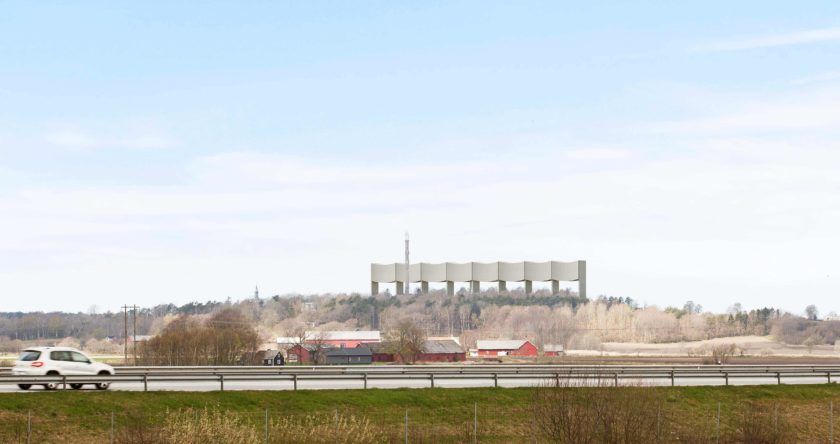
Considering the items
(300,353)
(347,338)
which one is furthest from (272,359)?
(347,338)

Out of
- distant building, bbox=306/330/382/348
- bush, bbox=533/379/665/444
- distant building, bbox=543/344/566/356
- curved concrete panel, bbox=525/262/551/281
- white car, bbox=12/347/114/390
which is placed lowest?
distant building, bbox=543/344/566/356

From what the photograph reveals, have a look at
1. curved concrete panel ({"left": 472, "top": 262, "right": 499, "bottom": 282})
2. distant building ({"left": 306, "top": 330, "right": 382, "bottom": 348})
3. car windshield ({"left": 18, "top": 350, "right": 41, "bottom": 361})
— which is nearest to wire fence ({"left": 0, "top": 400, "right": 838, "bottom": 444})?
car windshield ({"left": 18, "top": 350, "right": 41, "bottom": 361})

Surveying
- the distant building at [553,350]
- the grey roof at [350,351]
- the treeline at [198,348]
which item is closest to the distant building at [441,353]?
the grey roof at [350,351]

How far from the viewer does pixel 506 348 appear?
171375mm

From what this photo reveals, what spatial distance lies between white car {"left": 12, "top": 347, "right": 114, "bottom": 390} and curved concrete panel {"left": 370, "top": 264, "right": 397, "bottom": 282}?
9865 cm

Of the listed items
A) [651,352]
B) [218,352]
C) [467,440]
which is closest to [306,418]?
[467,440]

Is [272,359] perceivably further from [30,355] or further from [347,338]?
[30,355]

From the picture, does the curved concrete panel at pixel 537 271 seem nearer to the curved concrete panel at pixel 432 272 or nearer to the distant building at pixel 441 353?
the curved concrete panel at pixel 432 272

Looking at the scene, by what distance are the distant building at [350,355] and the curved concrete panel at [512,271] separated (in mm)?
22124

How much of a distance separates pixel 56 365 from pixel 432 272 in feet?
339

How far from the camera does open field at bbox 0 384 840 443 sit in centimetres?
3925

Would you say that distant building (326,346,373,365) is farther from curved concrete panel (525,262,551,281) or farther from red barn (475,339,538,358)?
curved concrete panel (525,262,551,281)

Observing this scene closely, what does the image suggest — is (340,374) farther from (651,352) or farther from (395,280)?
(651,352)

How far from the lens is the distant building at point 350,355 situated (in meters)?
150
